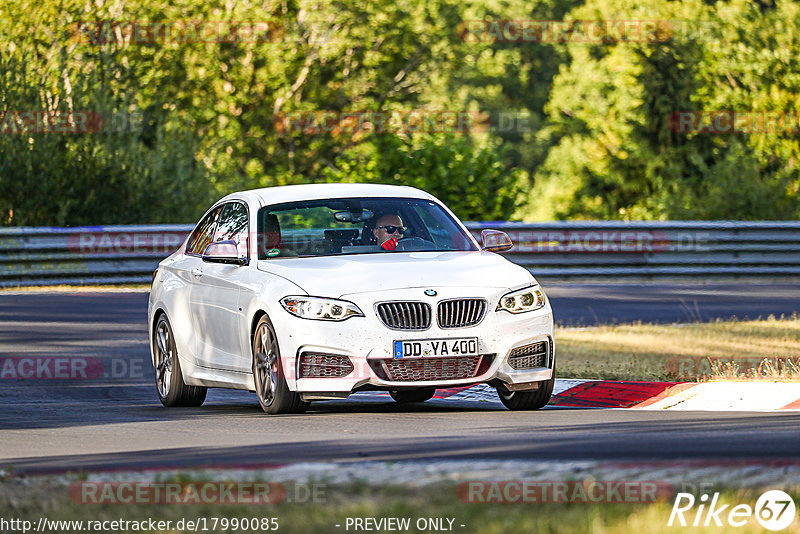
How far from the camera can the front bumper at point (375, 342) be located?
410 inches

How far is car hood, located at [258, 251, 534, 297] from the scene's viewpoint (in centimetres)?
1056

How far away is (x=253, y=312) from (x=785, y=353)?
6324mm

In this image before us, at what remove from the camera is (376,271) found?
10742 millimetres

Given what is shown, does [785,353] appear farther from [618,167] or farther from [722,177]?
[618,167]

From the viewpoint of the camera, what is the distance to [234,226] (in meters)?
12.3

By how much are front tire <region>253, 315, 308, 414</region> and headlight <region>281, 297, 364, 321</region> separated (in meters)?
0.28

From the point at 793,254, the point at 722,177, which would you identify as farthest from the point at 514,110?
the point at 793,254

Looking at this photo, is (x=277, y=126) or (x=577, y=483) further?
(x=277, y=126)

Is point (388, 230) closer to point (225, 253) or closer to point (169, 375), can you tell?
point (225, 253)

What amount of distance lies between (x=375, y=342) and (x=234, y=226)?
2.30m

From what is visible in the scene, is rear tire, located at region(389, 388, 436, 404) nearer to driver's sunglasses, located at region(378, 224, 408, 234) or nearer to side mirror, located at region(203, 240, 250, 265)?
driver's sunglasses, located at region(378, 224, 408, 234)

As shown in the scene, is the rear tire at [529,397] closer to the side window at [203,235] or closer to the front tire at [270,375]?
the front tire at [270,375]

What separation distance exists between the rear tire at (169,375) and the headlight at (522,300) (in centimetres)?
291

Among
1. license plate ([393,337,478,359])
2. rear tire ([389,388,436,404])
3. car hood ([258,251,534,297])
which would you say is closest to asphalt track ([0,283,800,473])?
rear tire ([389,388,436,404])
